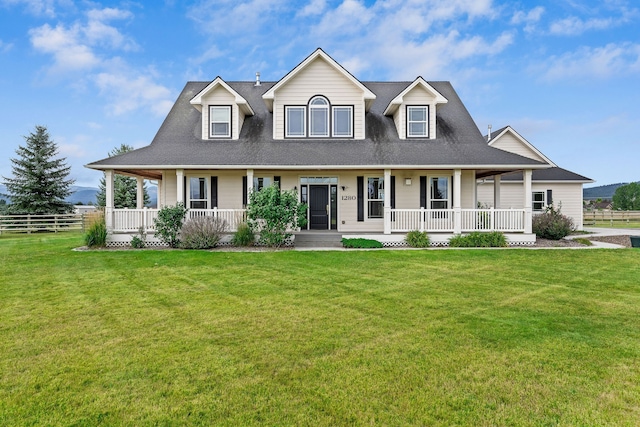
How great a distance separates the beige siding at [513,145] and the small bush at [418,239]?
39.2 feet

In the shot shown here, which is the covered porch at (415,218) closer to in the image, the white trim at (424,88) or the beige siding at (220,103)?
the beige siding at (220,103)

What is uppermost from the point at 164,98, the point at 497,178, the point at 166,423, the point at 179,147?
the point at 164,98

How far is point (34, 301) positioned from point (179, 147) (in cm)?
1057

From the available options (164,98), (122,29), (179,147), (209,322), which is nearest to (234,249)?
(179,147)

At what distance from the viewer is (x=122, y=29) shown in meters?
17.5

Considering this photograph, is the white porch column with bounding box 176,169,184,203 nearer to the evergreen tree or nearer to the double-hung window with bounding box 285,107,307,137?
A: the double-hung window with bounding box 285,107,307,137

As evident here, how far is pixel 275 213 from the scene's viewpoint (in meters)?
13.5

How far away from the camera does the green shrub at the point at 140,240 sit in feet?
46.3

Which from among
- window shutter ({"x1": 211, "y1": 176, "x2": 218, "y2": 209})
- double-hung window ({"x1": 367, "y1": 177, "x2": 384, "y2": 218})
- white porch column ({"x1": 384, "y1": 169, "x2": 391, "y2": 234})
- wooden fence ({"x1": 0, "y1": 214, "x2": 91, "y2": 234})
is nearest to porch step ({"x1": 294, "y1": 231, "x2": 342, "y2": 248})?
white porch column ({"x1": 384, "y1": 169, "x2": 391, "y2": 234})

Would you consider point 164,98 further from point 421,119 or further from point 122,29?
point 421,119

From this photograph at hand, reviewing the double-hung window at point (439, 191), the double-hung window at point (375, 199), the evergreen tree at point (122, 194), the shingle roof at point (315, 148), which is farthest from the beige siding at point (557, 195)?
the evergreen tree at point (122, 194)

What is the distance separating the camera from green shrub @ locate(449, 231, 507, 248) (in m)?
14.3

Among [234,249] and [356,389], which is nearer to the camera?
[356,389]

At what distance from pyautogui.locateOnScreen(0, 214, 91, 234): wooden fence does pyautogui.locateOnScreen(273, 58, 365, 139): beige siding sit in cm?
1566
